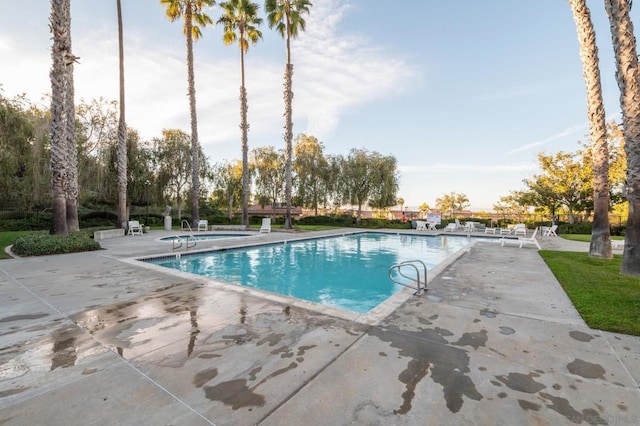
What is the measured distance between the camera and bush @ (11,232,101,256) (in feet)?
26.4

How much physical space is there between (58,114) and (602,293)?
1481 cm

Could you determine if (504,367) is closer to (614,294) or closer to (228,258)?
(614,294)

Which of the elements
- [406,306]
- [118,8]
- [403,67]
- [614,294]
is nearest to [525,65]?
[403,67]

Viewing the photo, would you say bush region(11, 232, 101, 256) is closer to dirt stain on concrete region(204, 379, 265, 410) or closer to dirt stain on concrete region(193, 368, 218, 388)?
dirt stain on concrete region(193, 368, 218, 388)

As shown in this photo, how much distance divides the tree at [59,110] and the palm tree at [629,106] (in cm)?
1536

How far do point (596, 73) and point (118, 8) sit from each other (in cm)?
1987

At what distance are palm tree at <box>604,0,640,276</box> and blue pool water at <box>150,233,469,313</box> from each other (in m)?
4.32

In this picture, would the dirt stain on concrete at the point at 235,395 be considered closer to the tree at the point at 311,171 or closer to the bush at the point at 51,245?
the bush at the point at 51,245

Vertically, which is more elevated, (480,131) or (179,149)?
(480,131)

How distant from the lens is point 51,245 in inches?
327

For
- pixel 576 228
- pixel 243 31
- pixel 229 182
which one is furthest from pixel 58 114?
pixel 576 228

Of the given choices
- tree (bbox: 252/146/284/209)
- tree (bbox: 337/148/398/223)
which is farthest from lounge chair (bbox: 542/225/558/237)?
tree (bbox: 252/146/284/209)

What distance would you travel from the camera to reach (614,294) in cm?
457

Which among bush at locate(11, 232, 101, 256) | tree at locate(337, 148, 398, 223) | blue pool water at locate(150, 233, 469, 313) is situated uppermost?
tree at locate(337, 148, 398, 223)
